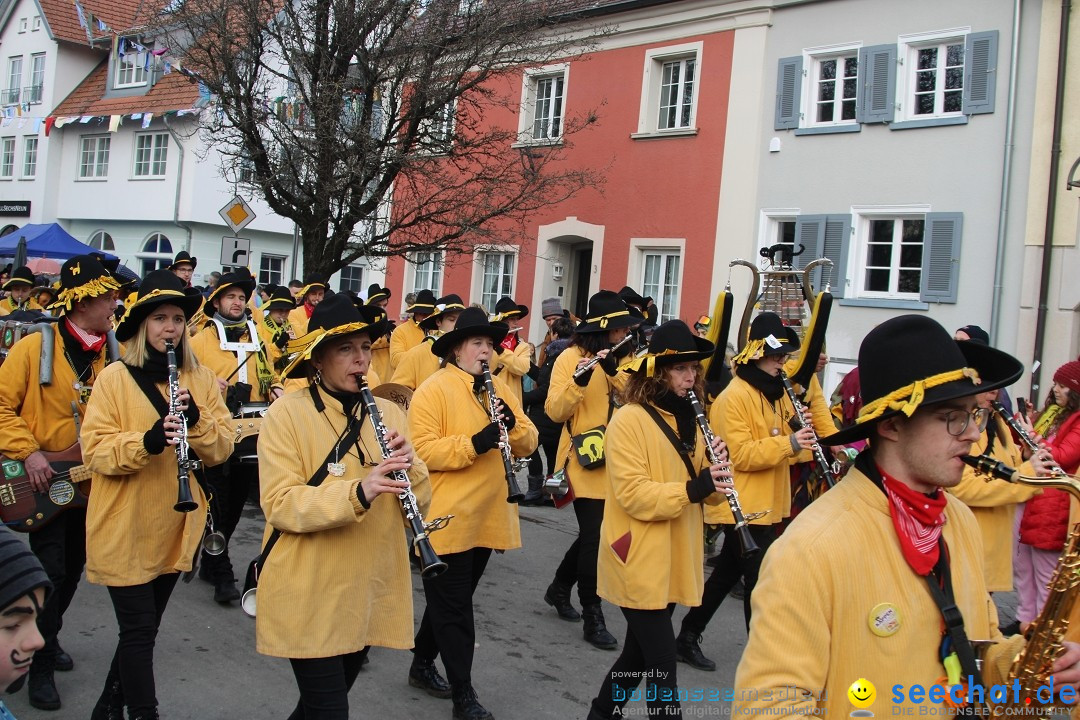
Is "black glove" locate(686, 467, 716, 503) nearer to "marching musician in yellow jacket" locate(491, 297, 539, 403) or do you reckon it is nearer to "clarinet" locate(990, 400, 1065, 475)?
"clarinet" locate(990, 400, 1065, 475)

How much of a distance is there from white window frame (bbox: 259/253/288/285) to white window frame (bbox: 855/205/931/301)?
20.8 m

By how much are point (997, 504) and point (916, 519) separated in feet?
12.5

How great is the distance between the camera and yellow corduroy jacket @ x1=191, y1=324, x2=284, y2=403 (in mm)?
7172

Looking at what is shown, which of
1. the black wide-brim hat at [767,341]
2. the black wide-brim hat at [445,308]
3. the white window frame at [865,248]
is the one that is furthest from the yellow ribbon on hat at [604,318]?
the white window frame at [865,248]

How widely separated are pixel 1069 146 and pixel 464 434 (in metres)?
12.2

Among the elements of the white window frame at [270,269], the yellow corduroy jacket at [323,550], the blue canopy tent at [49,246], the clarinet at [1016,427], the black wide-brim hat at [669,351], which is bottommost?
the yellow corduroy jacket at [323,550]

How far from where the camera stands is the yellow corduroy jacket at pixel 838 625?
2.24 meters

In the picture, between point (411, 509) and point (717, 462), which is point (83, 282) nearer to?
point (411, 509)

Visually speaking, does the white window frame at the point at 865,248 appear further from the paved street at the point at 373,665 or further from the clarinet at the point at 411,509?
the clarinet at the point at 411,509

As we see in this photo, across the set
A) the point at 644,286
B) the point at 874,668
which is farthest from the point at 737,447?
the point at 644,286

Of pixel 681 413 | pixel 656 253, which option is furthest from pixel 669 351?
pixel 656 253

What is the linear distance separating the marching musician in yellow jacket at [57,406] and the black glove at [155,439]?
96 centimetres

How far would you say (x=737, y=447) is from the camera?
5.86m

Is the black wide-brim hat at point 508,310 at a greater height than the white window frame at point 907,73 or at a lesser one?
lesser
